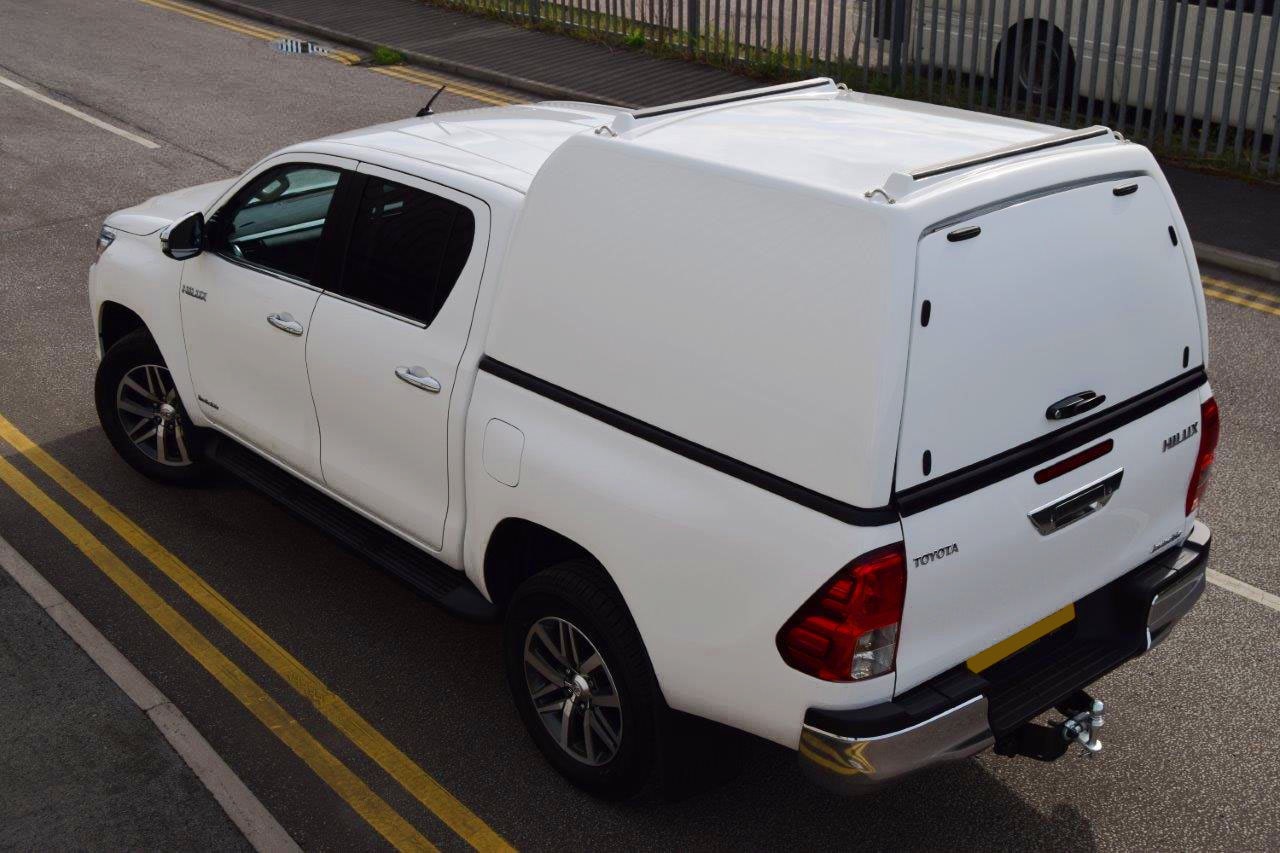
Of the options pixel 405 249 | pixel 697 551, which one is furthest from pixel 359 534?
pixel 697 551

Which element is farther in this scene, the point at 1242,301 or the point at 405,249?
the point at 1242,301

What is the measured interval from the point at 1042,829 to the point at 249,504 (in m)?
4.11

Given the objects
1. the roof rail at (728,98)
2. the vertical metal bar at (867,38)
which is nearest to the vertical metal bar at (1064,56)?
the vertical metal bar at (867,38)

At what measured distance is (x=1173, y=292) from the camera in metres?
4.24

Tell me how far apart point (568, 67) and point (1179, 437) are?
12612 mm

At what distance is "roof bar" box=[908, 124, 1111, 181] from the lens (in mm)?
3705

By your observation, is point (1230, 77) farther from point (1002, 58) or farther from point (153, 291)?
point (153, 291)

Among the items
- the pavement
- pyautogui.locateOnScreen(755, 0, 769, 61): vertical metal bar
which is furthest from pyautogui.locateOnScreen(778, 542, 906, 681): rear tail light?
pyautogui.locateOnScreen(755, 0, 769, 61): vertical metal bar

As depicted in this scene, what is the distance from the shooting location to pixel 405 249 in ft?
16.7

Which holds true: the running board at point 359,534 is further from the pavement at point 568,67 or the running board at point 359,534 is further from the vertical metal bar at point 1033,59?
the vertical metal bar at point 1033,59

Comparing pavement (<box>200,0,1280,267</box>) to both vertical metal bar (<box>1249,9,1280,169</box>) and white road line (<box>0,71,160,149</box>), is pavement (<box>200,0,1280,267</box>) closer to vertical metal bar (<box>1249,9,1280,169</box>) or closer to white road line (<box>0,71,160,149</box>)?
vertical metal bar (<box>1249,9,1280,169</box>)

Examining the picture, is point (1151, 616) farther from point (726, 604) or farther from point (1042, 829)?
point (726, 604)

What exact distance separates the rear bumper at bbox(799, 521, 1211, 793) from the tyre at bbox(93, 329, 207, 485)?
3993 millimetres

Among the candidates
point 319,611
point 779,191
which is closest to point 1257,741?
point 779,191
